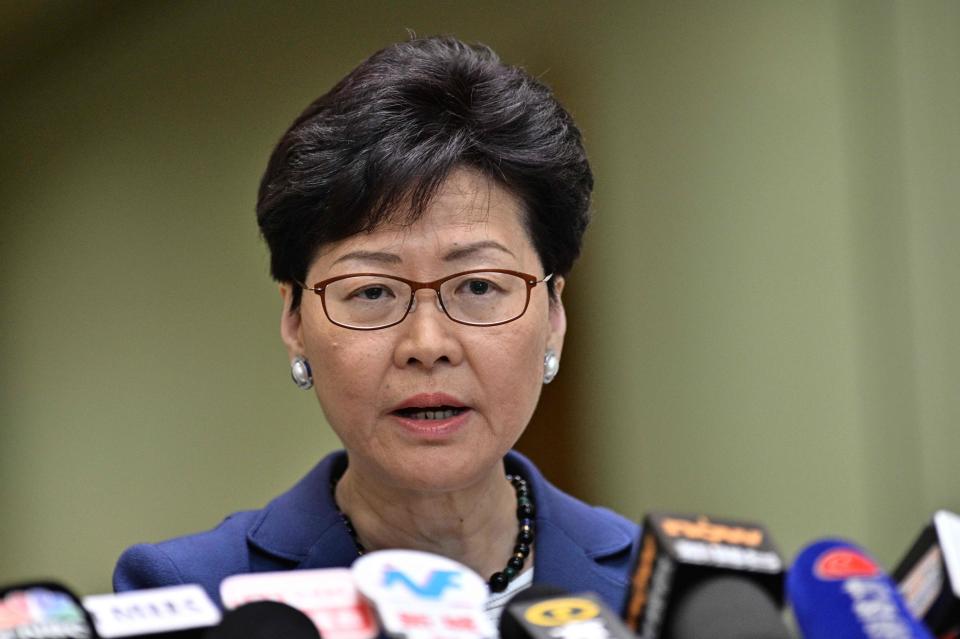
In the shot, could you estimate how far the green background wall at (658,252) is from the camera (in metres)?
3.17

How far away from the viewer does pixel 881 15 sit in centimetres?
322

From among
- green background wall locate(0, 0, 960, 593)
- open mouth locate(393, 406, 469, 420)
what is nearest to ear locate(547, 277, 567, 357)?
open mouth locate(393, 406, 469, 420)

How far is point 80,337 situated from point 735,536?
4923 mm

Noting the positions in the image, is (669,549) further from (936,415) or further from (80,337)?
(80,337)

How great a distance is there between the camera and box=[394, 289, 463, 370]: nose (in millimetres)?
1521

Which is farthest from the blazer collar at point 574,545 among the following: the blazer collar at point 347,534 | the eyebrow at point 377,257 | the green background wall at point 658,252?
the green background wall at point 658,252

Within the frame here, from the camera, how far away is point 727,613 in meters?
0.82

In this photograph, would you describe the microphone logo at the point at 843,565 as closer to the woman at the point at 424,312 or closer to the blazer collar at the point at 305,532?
the woman at the point at 424,312

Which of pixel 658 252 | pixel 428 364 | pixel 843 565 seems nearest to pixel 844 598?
pixel 843 565

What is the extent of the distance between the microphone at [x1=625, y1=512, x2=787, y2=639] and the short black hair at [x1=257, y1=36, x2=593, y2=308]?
742mm

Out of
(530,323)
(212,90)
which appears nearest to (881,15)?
(530,323)

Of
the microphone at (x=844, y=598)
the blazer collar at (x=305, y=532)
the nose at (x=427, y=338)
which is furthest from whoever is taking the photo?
A: the blazer collar at (x=305, y=532)

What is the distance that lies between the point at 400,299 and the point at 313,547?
32 centimetres

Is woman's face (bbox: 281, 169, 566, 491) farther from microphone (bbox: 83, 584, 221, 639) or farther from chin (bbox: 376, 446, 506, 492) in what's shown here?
microphone (bbox: 83, 584, 221, 639)
